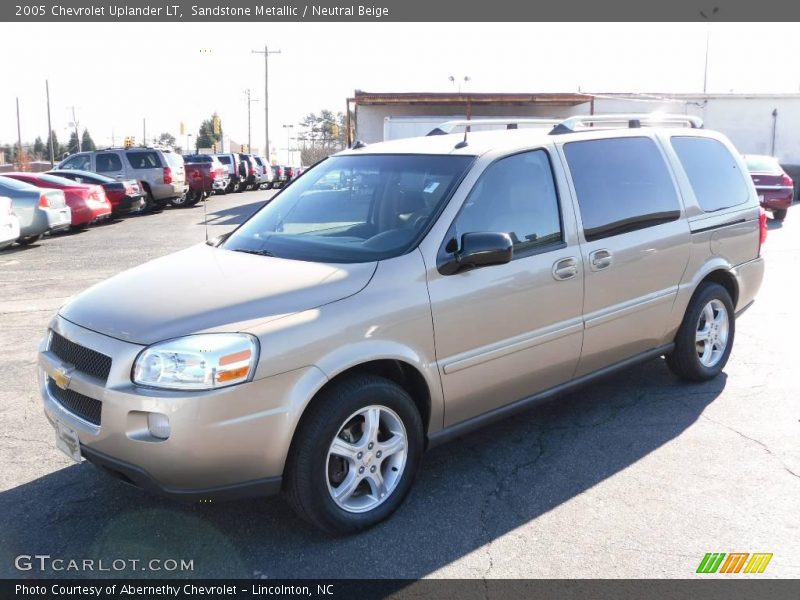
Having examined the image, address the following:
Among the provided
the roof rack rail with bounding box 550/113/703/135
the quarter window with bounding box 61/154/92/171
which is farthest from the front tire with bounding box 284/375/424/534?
the quarter window with bounding box 61/154/92/171

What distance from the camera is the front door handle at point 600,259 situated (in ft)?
15.2

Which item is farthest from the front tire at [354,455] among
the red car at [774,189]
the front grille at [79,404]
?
the red car at [774,189]

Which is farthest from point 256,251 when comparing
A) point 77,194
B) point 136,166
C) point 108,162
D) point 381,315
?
point 108,162

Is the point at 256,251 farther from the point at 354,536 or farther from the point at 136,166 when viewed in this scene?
the point at 136,166

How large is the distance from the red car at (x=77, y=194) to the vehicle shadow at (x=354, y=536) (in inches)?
577

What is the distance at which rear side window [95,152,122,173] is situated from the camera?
78.4ft

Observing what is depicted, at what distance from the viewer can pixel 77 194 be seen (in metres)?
17.8

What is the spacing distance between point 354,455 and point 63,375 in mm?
1403

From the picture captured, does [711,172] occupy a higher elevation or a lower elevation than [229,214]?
higher

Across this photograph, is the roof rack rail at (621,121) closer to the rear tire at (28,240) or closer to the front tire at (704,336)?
the front tire at (704,336)

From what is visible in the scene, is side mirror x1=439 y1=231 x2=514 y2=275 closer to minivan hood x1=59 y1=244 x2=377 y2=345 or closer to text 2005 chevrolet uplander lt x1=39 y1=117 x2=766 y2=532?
text 2005 chevrolet uplander lt x1=39 y1=117 x2=766 y2=532

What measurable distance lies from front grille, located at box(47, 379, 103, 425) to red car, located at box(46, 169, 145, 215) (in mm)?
17983

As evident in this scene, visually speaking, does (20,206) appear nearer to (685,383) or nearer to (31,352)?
(31,352)

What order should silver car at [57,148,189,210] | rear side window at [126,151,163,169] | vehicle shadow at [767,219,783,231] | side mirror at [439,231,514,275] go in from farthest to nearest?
1. rear side window at [126,151,163,169]
2. silver car at [57,148,189,210]
3. vehicle shadow at [767,219,783,231]
4. side mirror at [439,231,514,275]
